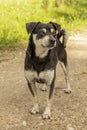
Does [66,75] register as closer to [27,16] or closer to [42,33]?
[42,33]

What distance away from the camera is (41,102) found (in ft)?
20.5

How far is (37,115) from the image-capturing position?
19.1 feet

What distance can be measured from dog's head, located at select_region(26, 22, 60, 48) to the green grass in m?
4.65

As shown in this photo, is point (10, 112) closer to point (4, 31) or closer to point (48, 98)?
point (48, 98)

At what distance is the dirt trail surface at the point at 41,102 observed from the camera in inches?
216

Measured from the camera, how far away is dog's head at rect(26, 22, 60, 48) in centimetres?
521

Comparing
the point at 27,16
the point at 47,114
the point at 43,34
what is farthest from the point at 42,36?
the point at 27,16

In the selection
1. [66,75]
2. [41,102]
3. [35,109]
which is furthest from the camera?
[66,75]

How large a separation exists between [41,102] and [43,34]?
55.8 inches

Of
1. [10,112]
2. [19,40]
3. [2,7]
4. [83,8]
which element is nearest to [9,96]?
[10,112]

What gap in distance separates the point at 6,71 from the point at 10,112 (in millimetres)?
2439

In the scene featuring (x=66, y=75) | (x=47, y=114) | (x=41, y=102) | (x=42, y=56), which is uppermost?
(x=42, y=56)

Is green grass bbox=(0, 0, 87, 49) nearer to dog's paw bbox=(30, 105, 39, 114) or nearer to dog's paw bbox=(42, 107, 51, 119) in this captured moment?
dog's paw bbox=(30, 105, 39, 114)

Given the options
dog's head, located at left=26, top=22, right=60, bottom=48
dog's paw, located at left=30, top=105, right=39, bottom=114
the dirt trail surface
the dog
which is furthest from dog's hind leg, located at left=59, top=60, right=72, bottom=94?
dog's head, located at left=26, top=22, right=60, bottom=48
